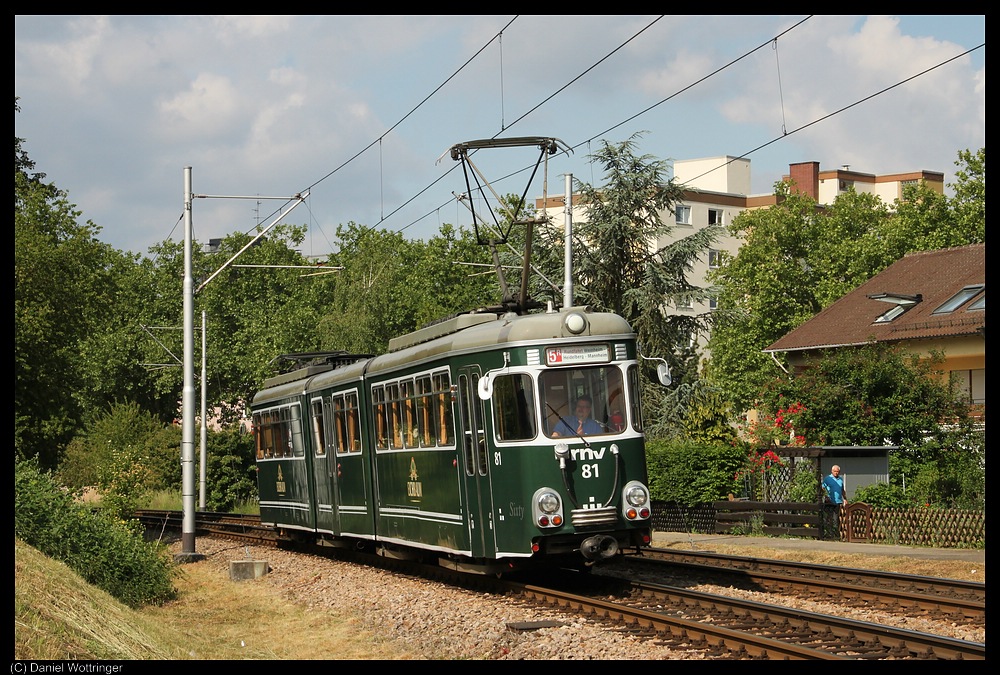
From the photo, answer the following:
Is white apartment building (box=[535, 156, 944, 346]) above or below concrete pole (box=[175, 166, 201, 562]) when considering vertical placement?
above

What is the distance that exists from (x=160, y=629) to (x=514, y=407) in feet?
14.7

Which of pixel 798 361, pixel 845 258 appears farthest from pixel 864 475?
pixel 845 258

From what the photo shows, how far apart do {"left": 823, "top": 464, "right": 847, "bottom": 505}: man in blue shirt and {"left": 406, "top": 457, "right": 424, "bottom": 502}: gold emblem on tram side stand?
954 cm

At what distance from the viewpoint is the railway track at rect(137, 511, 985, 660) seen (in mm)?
10539

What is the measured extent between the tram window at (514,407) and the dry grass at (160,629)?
2.70m

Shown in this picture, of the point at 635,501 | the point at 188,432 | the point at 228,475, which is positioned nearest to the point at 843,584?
the point at 635,501

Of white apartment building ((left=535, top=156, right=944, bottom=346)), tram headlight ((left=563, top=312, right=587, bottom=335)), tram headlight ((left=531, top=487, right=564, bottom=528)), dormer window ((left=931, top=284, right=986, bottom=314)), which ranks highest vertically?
white apartment building ((left=535, top=156, right=944, bottom=346))

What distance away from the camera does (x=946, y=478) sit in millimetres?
24016

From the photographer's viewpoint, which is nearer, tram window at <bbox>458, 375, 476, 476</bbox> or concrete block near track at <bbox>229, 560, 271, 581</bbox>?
tram window at <bbox>458, 375, 476, 476</bbox>

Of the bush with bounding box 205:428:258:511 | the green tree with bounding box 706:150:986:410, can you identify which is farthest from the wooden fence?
the green tree with bounding box 706:150:986:410

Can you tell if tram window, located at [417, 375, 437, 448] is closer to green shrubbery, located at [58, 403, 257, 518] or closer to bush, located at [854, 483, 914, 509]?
bush, located at [854, 483, 914, 509]

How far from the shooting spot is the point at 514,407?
14609mm

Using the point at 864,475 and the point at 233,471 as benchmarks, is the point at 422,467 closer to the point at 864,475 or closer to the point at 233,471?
the point at 864,475

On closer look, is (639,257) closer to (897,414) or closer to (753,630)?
(897,414)
